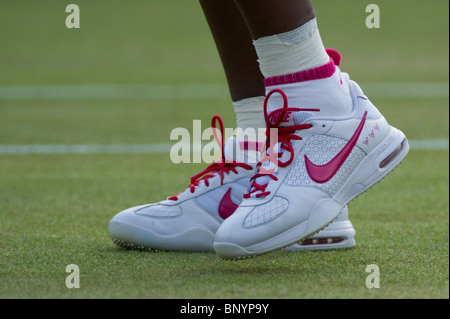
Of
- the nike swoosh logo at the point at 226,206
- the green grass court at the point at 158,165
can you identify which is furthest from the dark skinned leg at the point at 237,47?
the green grass court at the point at 158,165

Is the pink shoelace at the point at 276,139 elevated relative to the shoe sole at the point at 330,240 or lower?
elevated

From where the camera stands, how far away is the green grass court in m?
1.18

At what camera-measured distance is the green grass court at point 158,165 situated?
1.18 meters

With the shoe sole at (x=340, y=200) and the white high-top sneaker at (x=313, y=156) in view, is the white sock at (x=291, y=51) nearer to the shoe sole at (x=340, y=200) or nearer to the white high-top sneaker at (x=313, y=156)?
the white high-top sneaker at (x=313, y=156)

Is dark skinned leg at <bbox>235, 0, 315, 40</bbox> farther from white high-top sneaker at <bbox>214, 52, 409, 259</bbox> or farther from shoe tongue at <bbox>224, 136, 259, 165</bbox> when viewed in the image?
shoe tongue at <bbox>224, 136, 259, 165</bbox>

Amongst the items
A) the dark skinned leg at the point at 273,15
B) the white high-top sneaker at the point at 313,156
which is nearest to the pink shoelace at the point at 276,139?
the white high-top sneaker at the point at 313,156

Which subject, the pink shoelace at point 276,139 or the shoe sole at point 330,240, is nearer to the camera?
the pink shoelace at point 276,139

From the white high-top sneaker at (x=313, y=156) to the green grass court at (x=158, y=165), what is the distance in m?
0.09

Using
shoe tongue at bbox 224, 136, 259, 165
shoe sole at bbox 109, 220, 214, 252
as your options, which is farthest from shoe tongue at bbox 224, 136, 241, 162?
shoe sole at bbox 109, 220, 214, 252

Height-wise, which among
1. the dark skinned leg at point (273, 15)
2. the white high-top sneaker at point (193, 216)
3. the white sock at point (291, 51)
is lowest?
the white high-top sneaker at point (193, 216)

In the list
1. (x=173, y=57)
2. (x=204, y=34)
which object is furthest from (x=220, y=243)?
(x=204, y=34)

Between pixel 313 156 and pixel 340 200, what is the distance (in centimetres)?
8

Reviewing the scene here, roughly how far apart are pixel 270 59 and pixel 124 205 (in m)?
0.78

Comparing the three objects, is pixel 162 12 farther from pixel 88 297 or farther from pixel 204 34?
pixel 88 297
